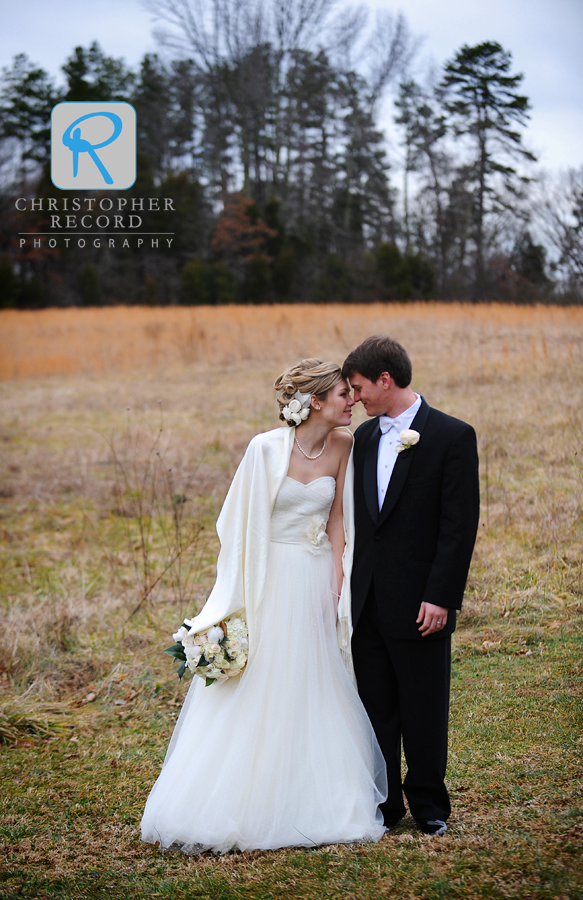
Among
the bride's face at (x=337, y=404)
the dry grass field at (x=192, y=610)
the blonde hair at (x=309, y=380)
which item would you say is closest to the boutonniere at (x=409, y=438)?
the bride's face at (x=337, y=404)

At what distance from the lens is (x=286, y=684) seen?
336cm

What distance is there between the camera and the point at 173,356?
57.5ft

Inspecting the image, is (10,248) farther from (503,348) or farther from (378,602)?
(378,602)

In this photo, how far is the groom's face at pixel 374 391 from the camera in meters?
3.25

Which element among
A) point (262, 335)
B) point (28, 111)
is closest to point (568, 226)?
point (262, 335)

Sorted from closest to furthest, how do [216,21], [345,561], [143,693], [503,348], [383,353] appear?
[383,353] → [345,561] → [143,693] → [503,348] → [216,21]

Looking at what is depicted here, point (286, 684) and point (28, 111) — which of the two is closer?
point (286, 684)

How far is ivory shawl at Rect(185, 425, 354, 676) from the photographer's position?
3.41 m

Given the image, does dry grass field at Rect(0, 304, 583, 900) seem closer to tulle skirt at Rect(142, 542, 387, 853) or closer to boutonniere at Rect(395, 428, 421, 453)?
tulle skirt at Rect(142, 542, 387, 853)

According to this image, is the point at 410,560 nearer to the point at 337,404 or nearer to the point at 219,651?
the point at 337,404

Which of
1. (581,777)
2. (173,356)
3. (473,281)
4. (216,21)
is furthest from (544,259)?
(216,21)

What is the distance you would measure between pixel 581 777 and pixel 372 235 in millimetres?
26822

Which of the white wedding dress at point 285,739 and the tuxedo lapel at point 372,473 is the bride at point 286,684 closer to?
the white wedding dress at point 285,739

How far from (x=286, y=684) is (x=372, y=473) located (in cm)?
97
